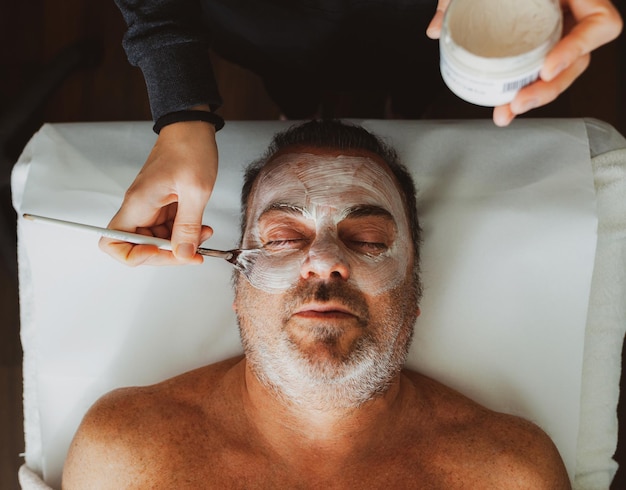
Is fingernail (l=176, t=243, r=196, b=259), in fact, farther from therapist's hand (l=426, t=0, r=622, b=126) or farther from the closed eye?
therapist's hand (l=426, t=0, r=622, b=126)

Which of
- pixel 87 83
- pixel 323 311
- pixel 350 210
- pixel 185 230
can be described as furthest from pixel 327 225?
pixel 87 83

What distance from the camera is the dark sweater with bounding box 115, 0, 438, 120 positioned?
1002mm

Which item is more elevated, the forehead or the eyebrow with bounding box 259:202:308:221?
the forehead

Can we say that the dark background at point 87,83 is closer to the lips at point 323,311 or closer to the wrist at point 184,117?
the wrist at point 184,117

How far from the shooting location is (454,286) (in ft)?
4.64

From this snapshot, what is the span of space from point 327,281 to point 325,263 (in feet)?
0.11

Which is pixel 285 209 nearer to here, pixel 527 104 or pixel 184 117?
pixel 184 117

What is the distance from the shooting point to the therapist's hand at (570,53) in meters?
0.76

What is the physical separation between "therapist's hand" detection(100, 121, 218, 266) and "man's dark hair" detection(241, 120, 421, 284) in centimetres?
25

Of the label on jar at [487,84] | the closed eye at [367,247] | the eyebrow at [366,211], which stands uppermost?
the label on jar at [487,84]

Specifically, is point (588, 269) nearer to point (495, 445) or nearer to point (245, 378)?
point (495, 445)

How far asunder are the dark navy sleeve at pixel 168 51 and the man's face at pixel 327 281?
269 millimetres

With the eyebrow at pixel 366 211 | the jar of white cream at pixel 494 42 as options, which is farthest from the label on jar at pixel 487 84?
the eyebrow at pixel 366 211

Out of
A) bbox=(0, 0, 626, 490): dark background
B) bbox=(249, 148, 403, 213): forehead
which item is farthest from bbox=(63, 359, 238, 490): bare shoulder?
bbox=(0, 0, 626, 490): dark background
